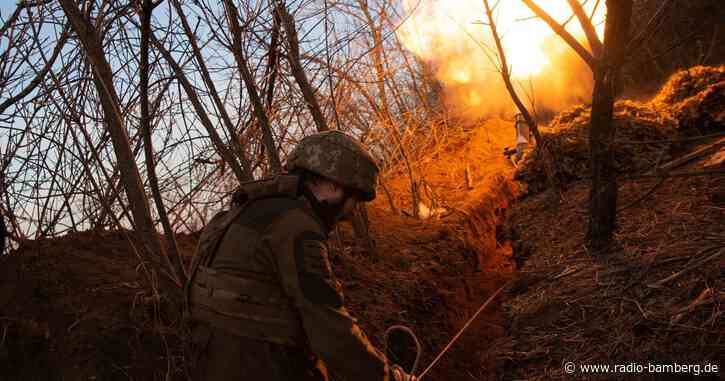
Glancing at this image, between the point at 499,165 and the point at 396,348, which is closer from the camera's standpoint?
the point at 396,348

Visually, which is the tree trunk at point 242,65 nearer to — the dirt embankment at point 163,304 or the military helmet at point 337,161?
the dirt embankment at point 163,304

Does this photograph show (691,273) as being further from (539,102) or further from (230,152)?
(539,102)

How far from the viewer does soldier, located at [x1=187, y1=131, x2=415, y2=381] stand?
2100 mm

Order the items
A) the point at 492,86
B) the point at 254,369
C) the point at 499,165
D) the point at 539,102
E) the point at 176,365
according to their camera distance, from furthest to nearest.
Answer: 1. the point at 539,102
2. the point at 492,86
3. the point at 499,165
4. the point at 176,365
5. the point at 254,369

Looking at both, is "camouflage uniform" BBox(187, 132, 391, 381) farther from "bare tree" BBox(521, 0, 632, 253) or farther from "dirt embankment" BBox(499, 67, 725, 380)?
"bare tree" BBox(521, 0, 632, 253)

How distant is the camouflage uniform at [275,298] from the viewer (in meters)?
2.10

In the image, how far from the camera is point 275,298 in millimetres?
2219

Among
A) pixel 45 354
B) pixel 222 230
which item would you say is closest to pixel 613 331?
pixel 222 230

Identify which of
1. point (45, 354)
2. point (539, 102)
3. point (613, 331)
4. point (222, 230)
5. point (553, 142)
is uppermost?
point (539, 102)

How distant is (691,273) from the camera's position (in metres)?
3.46

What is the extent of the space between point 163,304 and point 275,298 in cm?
176

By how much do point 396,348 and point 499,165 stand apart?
8708mm

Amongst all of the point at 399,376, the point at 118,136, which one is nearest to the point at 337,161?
the point at 399,376
